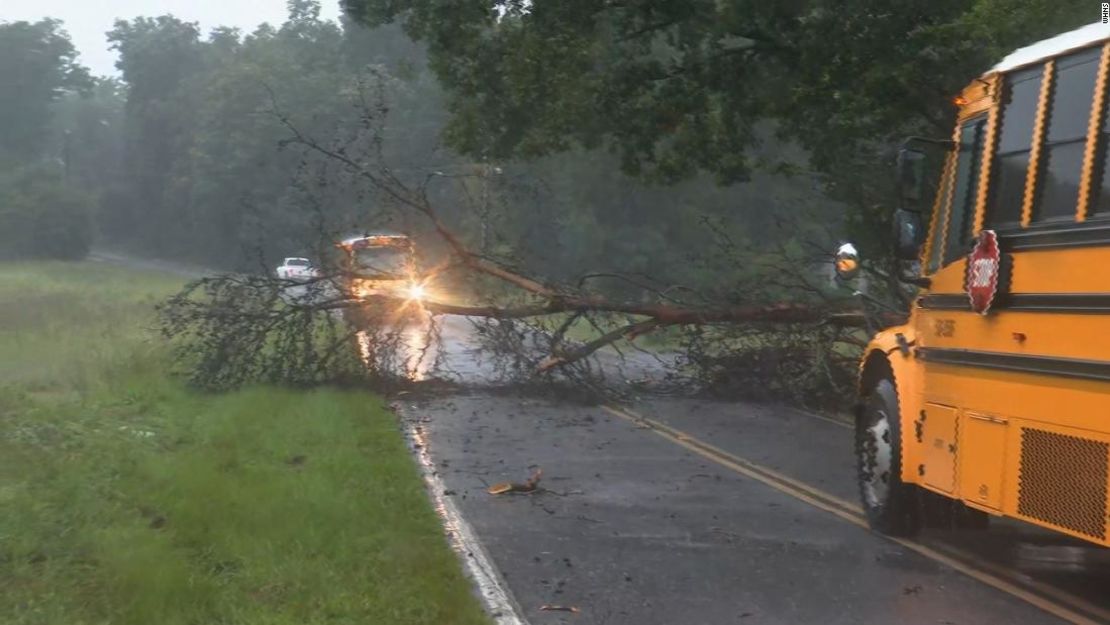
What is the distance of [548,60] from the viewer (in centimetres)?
1741

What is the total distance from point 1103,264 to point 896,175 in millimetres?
2473

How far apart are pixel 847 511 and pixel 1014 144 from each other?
3678mm

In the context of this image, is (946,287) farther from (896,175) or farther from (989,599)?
(989,599)

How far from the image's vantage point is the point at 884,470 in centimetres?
981

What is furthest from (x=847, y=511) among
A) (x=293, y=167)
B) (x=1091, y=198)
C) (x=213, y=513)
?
(x=293, y=167)

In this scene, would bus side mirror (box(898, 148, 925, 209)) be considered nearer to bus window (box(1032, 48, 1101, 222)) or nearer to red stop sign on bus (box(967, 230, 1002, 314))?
red stop sign on bus (box(967, 230, 1002, 314))

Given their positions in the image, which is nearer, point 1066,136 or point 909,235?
point 1066,136

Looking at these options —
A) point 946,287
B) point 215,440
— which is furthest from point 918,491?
point 215,440

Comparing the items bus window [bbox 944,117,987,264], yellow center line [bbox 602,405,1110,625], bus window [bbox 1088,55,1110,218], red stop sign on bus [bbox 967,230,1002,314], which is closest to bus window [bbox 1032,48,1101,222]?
bus window [bbox 1088,55,1110,218]

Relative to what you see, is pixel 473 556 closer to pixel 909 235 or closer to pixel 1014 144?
pixel 909 235

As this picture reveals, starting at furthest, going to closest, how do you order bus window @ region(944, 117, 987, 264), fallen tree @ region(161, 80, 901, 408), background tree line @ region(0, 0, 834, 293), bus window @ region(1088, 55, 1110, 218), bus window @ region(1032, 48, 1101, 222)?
background tree line @ region(0, 0, 834, 293) < fallen tree @ region(161, 80, 901, 408) < bus window @ region(944, 117, 987, 264) < bus window @ region(1032, 48, 1101, 222) < bus window @ region(1088, 55, 1110, 218)

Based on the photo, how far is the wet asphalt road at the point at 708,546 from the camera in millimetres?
7773

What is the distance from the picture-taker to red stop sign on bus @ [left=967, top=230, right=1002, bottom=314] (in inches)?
315

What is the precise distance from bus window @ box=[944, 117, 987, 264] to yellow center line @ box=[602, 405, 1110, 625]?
1925 mm
